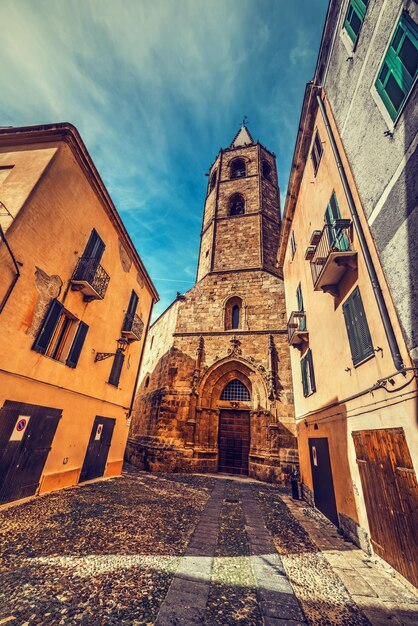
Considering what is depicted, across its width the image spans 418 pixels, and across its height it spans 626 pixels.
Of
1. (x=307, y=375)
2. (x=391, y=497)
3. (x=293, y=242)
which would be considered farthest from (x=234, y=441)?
(x=293, y=242)

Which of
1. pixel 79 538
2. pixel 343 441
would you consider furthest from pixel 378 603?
pixel 79 538

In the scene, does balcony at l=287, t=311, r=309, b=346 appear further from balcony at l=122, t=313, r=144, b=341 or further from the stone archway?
balcony at l=122, t=313, r=144, b=341

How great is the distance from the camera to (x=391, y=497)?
12.3 feet

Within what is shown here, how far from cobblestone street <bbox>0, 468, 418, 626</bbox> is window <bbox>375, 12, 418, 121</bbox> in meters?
7.00

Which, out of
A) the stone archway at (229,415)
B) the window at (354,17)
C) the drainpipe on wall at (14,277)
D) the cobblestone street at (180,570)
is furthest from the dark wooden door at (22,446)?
the window at (354,17)

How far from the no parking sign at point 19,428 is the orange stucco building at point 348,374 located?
23.5ft

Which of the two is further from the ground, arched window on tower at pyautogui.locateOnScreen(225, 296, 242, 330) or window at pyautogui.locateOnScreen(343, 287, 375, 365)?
arched window on tower at pyautogui.locateOnScreen(225, 296, 242, 330)

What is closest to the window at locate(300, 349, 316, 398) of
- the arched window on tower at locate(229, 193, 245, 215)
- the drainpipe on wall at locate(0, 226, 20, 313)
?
the drainpipe on wall at locate(0, 226, 20, 313)

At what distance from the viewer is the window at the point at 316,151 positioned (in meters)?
7.77

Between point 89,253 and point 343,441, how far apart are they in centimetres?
861

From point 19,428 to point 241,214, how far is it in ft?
57.0

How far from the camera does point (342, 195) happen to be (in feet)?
19.4

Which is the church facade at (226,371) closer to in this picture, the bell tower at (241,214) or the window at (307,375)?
the bell tower at (241,214)

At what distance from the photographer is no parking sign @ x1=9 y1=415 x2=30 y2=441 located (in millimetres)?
5693
